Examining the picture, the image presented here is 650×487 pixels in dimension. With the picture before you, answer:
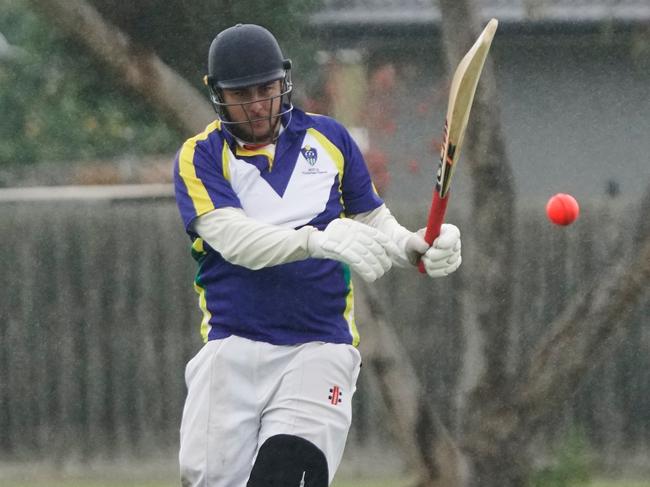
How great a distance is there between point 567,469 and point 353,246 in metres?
4.77

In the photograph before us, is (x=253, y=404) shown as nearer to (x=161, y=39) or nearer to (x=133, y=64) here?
(x=133, y=64)

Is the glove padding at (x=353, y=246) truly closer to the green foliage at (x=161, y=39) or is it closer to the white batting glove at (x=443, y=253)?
the white batting glove at (x=443, y=253)

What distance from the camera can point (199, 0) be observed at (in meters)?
8.08

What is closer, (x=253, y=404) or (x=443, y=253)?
(x=443, y=253)

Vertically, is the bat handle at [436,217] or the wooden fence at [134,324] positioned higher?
the bat handle at [436,217]

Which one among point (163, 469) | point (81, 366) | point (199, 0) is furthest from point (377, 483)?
point (199, 0)

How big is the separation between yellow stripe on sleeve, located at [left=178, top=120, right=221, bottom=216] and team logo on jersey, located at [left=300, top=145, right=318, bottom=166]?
0.32m

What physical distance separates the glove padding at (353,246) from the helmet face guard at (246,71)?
0.53 m

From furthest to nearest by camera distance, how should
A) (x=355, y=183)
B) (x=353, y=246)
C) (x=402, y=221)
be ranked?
1. (x=402, y=221)
2. (x=355, y=183)
3. (x=353, y=246)

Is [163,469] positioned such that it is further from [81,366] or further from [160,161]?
[160,161]

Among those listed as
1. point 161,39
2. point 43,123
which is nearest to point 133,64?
point 161,39

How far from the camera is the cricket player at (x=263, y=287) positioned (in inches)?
202

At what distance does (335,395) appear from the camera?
5.21 meters

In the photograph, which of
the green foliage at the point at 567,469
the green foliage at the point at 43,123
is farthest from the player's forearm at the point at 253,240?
the green foliage at the point at 43,123
